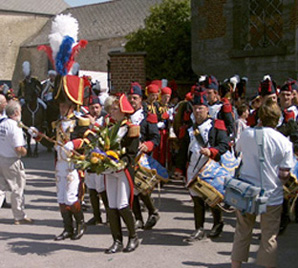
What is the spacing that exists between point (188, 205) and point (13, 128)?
3211 millimetres

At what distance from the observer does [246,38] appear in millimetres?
15508

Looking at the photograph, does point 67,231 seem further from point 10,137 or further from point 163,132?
point 163,132

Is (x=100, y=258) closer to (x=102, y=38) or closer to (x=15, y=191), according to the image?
(x=15, y=191)

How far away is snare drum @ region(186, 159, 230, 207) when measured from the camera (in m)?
5.91

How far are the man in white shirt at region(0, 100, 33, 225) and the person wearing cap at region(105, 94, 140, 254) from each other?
1976 millimetres

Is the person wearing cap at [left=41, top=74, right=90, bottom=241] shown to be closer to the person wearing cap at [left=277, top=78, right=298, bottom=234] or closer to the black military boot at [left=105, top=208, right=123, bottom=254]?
the black military boot at [left=105, top=208, right=123, bottom=254]

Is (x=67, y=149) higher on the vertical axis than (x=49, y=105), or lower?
lower

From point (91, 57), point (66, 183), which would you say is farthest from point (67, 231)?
point (91, 57)

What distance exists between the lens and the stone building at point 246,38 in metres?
14.3

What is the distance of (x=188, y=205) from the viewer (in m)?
8.46

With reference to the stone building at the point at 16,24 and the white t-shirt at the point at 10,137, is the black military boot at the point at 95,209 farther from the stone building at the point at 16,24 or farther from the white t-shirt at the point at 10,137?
the stone building at the point at 16,24

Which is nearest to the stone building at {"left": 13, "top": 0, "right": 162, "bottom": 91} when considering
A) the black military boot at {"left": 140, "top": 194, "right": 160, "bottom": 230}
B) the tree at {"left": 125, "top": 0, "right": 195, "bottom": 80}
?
the tree at {"left": 125, "top": 0, "right": 195, "bottom": 80}

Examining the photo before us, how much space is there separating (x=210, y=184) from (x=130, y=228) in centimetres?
108

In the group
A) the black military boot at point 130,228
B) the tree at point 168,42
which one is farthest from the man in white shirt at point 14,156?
the tree at point 168,42
